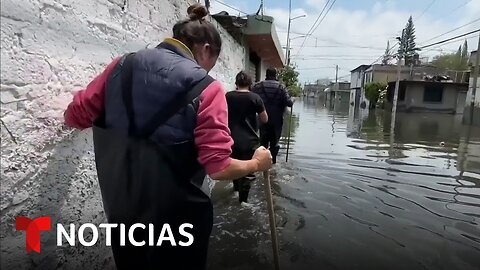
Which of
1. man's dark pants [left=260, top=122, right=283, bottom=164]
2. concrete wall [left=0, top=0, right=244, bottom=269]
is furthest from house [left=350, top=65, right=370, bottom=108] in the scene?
concrete wall [left=0, top=0, right=244, bottom=269]

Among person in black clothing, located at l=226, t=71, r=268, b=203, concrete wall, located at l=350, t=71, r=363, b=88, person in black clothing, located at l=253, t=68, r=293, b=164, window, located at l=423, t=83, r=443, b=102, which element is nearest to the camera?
person in black clothing, located at l=226, t=71, r=268, b=203

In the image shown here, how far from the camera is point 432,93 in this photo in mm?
33875

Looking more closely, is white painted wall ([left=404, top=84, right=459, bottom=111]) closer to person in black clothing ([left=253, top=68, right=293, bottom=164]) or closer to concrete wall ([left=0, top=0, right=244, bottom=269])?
person in black clothing ([left=253, top=68, right=293, bottom=164])

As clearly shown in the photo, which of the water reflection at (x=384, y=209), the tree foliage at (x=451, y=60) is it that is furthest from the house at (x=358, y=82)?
the water reflection at (x=384, y=209)

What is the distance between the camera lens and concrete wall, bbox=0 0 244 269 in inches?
68.0

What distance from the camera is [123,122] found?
5.50 ft

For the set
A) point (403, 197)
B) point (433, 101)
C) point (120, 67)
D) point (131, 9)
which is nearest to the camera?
point (120, 67)

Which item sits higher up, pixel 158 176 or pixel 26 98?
pixel 26 98

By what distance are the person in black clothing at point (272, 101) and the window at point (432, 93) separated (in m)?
32.1

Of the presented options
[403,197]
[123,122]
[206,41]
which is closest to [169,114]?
[123,122]

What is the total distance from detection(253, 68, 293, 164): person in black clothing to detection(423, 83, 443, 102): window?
3206cm

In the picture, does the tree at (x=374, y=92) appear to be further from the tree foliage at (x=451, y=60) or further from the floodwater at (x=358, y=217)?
the floodwater at (x=358, y=217)

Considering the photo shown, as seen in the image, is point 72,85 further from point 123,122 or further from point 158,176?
point 158,176

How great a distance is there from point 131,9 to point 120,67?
1.32m
